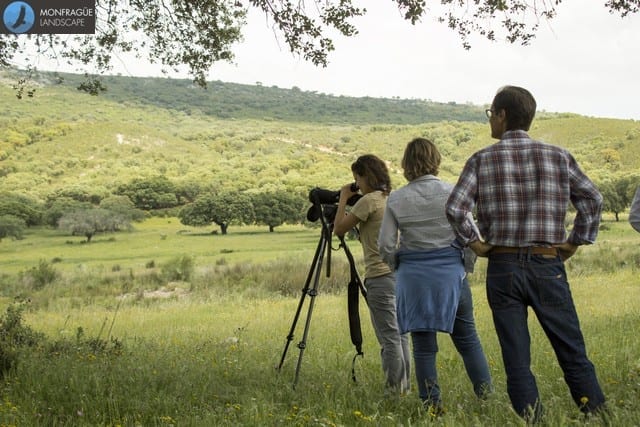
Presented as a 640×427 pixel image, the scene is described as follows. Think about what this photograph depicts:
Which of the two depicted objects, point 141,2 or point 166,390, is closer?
point 166,390

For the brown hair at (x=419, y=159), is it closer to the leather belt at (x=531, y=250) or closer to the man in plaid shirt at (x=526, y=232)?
the man in plaid shirt at (x=526, y=232)

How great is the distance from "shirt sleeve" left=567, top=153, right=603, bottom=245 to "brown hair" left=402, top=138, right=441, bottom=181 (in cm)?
78

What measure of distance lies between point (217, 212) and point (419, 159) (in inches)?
2421

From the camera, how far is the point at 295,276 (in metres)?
23.1

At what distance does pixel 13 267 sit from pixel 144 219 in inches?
656

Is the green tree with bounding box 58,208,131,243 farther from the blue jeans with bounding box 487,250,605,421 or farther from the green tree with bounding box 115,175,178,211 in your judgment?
the blue jeans with bounding box 487,250,605,421

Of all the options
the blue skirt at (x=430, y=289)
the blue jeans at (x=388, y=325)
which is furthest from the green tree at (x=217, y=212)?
the blue skirt at (x=430, y=289)

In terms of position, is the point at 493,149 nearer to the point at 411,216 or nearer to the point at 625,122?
the point at 411,216

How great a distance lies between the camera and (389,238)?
3463 mm

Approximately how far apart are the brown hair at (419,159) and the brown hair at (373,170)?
47 cm

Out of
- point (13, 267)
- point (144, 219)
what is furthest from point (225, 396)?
point (144, 219)

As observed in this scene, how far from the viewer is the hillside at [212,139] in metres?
69.9

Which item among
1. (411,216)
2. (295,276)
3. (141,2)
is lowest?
(295,276)

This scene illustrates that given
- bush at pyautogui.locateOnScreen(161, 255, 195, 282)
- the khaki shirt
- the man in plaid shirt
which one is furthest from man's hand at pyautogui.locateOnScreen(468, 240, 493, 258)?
bush at pyautogui.locateOnScreen(161, 255, 195, 282)
